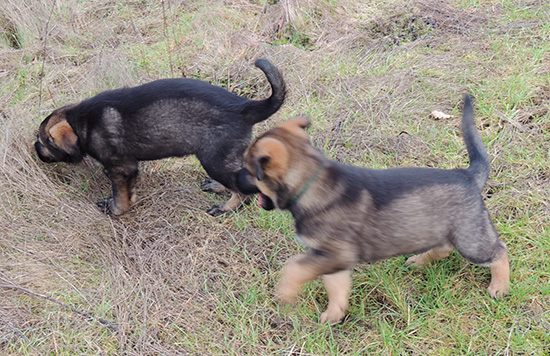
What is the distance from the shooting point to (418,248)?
3301 millimetres

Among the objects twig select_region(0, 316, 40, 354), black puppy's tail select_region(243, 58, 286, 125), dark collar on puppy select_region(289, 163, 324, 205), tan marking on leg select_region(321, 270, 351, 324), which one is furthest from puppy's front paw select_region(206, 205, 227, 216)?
twig select_region(0, 316, 40, 354)

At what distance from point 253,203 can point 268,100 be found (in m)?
1.01

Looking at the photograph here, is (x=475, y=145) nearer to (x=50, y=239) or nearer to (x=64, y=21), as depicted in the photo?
Answer: (x=50, y=239)

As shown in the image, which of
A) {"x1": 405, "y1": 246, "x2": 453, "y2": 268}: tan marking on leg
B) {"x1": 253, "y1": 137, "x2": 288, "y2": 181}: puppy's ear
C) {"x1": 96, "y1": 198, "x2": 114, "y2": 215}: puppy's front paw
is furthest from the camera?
{"x1": 96, "y1": 198, "x2": 114, "y2": 215}: puppy's front paw

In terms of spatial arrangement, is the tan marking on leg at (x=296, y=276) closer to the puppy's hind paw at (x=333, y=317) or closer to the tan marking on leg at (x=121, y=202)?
the puppy's hind paw at (x=333, y=317)

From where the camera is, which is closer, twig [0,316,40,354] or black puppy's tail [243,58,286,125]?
twig [0,316,40,354]

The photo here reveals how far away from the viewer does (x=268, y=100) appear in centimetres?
417

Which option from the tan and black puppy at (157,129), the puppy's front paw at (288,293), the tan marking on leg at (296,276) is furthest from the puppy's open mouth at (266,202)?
the tan and black puppy at (157,129)

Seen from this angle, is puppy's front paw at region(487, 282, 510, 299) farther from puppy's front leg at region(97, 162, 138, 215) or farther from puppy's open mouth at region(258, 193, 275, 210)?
puppy's front leg at region(97, 162, 138, 215)

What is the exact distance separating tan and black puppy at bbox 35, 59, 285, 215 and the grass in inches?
12.8

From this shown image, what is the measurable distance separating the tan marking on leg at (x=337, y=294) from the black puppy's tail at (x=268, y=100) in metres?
1.55

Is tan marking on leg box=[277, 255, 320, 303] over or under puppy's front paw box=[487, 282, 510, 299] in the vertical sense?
over

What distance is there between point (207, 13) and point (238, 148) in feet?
12.8

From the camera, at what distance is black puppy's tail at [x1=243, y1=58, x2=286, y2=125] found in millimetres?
4078
